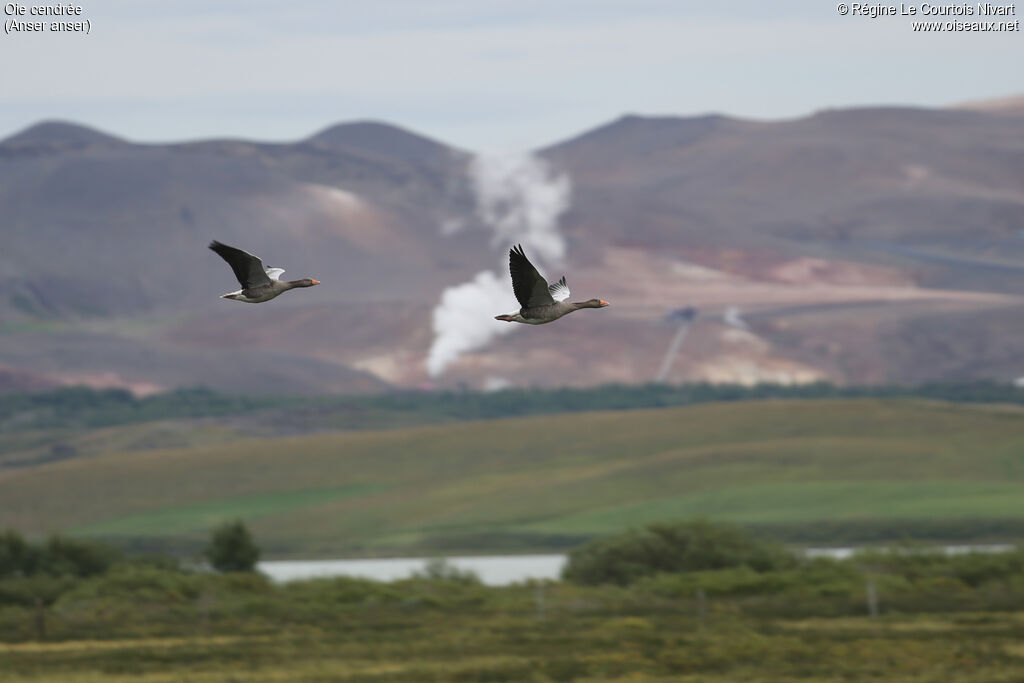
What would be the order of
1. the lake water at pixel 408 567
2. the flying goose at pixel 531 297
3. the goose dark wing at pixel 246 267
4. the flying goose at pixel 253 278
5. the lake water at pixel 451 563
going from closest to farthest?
the flying goose at pixel 253 278, the goose dark wing at pixel 246 267, the flying goose at pixel 531 297, the lake water at pixel 408 567, the lake water at pixel 451 563

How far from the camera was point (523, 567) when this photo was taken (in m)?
155

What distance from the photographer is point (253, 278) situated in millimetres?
23281

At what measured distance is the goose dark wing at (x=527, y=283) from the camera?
23.8 metres

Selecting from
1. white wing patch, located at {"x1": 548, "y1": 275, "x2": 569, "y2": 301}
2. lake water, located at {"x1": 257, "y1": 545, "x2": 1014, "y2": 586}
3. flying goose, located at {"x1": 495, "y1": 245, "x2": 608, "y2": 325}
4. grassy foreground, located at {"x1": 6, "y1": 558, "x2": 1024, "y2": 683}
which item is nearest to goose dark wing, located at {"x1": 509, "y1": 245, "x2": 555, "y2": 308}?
flying goose, located at {"x1": 495, "y1": 245, "x2": 608, "y2": 325}

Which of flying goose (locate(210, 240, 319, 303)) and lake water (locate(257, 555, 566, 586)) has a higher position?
flying goose (locate(210, 240, 319, 303))

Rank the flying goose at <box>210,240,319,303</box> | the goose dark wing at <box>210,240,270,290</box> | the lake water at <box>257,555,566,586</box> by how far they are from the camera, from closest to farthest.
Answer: the flying goose at <box>210,240,319,303</box> < the goose dark wing at <box>210,240,270,290</box> < the lake water at <box>257,555,566,586</box>

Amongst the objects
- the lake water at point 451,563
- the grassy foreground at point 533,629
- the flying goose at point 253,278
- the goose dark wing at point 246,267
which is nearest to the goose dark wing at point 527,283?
the flying goose at point 253,278

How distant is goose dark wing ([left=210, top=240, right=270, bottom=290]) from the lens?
23141mm

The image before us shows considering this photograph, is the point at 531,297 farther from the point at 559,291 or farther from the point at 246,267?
the point at 246,267

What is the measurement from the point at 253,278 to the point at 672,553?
7820 centimetres

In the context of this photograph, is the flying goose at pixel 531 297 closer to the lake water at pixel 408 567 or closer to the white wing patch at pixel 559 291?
the white wing patch at pixel 559 291

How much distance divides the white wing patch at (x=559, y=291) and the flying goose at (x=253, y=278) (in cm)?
301

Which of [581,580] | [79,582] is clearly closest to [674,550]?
[581,580]

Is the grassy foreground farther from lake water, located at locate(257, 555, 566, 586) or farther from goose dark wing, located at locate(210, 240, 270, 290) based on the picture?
lake water, located at locate(257, 555, 566, 586)
